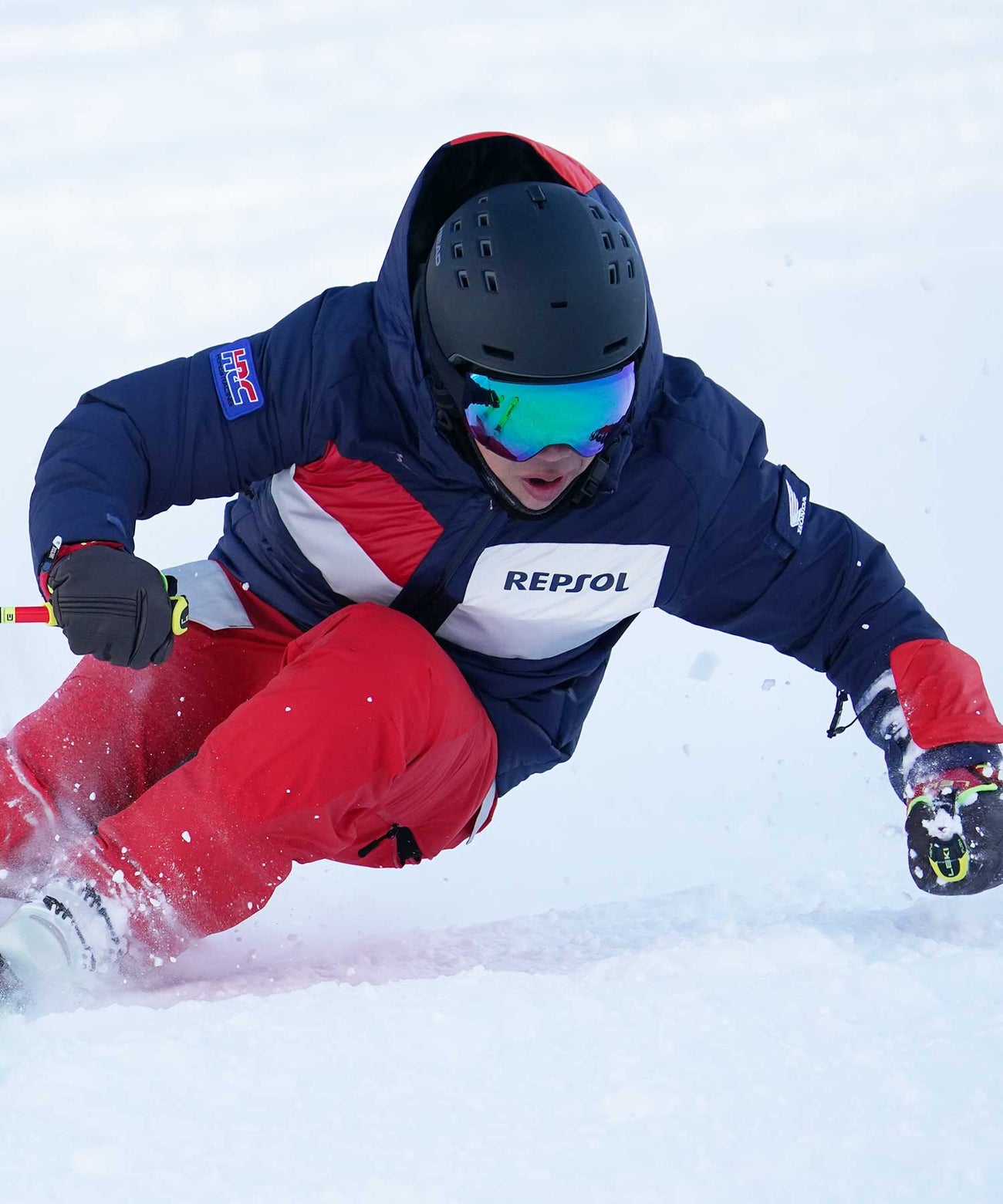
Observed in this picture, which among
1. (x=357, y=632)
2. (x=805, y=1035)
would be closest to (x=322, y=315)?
(x=357, y=632)

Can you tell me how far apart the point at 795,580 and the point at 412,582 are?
65cm

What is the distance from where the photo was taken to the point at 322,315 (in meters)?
1.99

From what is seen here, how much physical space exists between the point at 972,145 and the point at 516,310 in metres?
4.61

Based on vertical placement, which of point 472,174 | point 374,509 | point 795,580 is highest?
point 472,174

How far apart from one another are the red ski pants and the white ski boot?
0.03 m

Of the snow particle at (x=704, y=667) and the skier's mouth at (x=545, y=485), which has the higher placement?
the skier's mouth at (x=545, y=485)

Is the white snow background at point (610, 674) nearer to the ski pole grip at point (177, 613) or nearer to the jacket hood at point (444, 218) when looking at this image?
the ski pole grip at point (177, 613)

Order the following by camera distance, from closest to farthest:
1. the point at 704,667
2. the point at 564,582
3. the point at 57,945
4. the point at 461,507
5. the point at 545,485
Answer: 1. the point at 57,945
2. the point at 545,485
3. the point at 461,507
4. the point at 564,582
5. the point at 704,667

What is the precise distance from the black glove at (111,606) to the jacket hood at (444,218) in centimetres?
47

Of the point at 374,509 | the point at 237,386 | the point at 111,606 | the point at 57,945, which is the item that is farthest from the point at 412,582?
the point at 57,945

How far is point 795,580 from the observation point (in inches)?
84.3

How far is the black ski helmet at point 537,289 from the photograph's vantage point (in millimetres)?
1737

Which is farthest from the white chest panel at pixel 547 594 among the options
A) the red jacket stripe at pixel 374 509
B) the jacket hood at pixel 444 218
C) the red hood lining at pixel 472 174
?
the red hood lining at pixel 472 174

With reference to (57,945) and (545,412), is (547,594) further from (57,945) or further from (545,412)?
(57,945)
